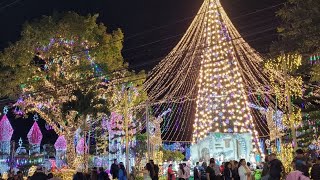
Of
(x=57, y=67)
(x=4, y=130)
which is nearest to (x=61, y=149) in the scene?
(x=4, y=130)

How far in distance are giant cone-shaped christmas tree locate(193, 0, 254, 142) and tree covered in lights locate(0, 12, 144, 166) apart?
805 centimetres

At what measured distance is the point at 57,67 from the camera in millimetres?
26234

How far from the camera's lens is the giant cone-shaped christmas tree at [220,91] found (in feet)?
102

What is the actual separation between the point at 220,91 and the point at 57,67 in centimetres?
1246

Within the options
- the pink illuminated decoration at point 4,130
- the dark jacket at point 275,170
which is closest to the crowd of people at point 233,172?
the dark jacket at point 275,170

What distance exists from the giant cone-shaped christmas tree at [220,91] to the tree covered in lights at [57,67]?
317 inches

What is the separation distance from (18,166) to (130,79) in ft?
53.8

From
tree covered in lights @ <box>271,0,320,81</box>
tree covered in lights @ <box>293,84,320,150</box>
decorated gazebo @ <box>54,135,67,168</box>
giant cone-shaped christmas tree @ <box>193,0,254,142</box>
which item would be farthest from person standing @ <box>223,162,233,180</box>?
decorated gazebo @ <box>54,135,67,168</box>

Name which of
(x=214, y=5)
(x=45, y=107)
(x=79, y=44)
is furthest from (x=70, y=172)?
(x=214, y=5)

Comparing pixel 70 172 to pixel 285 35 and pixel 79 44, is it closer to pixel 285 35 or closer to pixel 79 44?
pixel 79 44

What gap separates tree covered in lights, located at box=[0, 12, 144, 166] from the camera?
25.5 m

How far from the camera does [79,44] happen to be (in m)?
26.3

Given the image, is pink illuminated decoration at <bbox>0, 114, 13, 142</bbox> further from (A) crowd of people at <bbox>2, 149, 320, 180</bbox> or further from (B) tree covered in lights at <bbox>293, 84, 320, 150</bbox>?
(B) tree covered in lights at <bbox>293, 84, 320, 150</bbox>

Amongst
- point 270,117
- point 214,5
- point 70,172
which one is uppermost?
point 214,5
